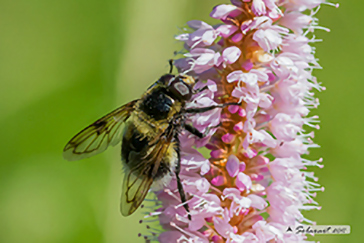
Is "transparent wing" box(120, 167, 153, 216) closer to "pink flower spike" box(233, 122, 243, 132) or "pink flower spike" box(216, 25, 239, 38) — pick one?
"pink flower spike" box(233, 122, 243, 132)

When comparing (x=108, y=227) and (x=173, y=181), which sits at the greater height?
(x=173, y=181)

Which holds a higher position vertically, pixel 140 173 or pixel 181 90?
pixel 181 90

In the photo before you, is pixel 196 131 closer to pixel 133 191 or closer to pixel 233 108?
pixel 233 108

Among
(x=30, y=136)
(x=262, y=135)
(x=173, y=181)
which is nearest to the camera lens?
(x=262, y=135)

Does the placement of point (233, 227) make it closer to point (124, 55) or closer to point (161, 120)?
point (161, 120)

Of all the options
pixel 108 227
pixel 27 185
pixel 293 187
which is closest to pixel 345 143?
pixel 293 187

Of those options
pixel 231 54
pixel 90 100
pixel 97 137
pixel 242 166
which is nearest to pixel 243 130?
pixel 242 166
